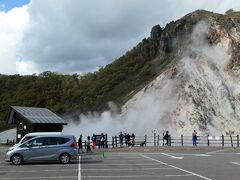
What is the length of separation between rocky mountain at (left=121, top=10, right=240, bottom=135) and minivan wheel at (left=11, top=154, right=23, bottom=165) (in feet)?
128

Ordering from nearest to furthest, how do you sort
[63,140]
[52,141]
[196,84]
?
[52,141], [63,140], [196,84]

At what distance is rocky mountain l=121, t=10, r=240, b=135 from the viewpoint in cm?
6525

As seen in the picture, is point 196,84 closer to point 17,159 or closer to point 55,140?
point 55,140

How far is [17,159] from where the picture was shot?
2534 cm

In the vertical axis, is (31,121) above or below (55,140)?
above

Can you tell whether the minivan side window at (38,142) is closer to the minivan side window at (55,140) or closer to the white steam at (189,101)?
the minivan side window at (55,140)

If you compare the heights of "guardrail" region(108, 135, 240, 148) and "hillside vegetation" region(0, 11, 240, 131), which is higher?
"hillside vegetation" region(0, 11, 240, 131)

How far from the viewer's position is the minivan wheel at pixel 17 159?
25.3 meters

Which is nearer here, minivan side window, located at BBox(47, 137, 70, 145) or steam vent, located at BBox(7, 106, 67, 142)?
minivan side window, located at BBox(47, 137, 70, 145)

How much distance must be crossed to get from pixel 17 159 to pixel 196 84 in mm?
47693

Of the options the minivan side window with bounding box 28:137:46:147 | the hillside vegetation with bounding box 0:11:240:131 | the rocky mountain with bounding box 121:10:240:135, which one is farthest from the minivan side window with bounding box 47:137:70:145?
the hillside vegetation with bounding box 0:11:240:131

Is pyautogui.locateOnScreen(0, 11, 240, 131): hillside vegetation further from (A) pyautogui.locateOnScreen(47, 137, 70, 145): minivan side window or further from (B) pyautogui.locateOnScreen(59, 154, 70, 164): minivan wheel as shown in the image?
(B) pyautogui.locateOnScreen(59, 154, 70, 164): minivan wheel

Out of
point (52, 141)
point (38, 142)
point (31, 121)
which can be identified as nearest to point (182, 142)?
point (31, 121)

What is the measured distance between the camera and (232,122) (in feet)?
219
